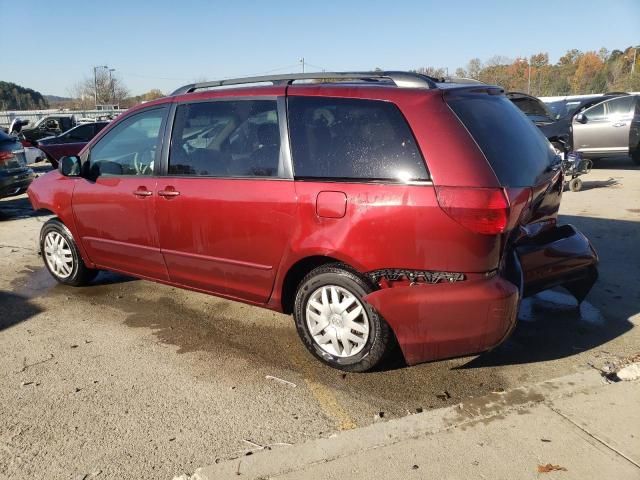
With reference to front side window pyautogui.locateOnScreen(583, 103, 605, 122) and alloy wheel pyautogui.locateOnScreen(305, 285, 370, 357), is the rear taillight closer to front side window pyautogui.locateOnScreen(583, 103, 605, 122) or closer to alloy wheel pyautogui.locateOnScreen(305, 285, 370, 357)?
alloy wheel pyautogui.locateOnScreen(305, 285, 370, 357)

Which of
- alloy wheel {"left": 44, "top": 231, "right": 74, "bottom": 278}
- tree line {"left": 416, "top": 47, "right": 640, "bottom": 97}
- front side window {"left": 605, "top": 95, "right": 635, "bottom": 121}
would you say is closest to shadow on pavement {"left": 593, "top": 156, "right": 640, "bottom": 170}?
front side window {"left": 605, "top": 95, "right": 635, "bottom": 121}

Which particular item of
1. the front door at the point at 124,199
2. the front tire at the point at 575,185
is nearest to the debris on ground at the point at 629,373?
the front door at the point at 124,199

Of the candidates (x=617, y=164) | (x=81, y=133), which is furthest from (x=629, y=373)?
(x=81, y=133)

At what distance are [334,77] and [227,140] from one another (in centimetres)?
90

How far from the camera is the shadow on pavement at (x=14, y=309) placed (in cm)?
455

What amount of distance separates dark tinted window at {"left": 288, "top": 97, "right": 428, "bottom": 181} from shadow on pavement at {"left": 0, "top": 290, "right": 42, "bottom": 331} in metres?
2.87

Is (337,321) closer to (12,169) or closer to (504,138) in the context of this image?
(504,138)

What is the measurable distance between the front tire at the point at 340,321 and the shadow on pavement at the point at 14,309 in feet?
8.49

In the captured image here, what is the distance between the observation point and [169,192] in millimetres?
4109

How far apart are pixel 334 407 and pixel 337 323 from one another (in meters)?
0.54

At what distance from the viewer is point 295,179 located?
3.46 metres

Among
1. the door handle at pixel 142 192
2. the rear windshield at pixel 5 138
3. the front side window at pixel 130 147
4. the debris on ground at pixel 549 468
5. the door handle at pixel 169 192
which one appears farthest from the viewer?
the rear windshield at pixel 5 138

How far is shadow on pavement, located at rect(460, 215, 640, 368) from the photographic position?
3717mm

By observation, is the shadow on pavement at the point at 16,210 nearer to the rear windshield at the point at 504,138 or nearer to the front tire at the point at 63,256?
the front tire at the point at 63,256
